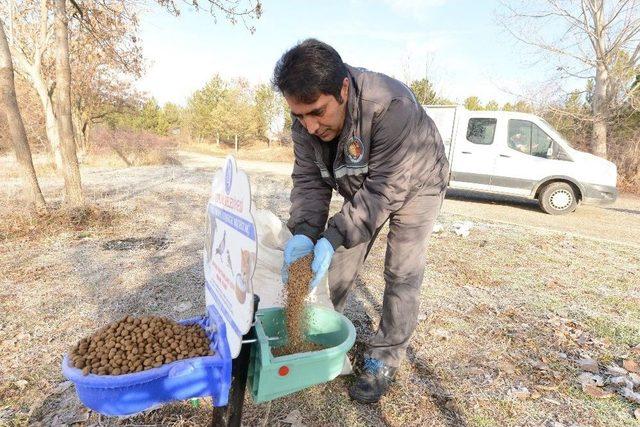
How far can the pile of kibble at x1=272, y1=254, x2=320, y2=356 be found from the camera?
161cm

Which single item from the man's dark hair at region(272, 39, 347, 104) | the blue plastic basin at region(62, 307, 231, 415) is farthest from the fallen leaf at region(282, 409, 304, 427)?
the man's dark hair at region(272, 39, 347, 104)

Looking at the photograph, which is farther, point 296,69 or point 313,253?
point 313,253

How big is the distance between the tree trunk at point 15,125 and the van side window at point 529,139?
805cm

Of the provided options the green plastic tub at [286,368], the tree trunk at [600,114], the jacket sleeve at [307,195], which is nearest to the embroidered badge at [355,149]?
the jacket sleeve at [307,195]

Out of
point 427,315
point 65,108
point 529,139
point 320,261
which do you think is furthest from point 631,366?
point 65,108

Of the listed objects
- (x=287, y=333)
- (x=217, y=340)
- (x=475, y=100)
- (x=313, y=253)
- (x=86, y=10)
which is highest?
(x=475, y=100)

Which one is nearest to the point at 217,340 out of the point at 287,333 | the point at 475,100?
the point at 287,333

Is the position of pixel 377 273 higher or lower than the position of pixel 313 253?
lower

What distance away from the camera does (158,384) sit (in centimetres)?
117

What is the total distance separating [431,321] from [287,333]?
1543 mm

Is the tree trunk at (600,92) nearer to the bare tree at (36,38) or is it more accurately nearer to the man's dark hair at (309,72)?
the man's dark hair at (309,72)

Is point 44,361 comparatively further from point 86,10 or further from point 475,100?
point 475,100

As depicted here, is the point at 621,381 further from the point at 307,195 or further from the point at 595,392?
the point at 307,195

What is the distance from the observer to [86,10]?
6230 millimetres
